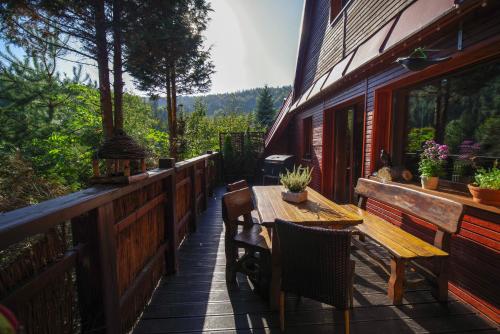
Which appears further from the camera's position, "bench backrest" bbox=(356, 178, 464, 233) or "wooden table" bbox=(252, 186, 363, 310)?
"wooden table" bbox=(252, 186, 363, 310)

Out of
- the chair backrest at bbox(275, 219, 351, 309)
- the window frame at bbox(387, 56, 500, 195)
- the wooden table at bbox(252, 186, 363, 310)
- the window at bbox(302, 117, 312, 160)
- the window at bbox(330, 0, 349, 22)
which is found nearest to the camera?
the chair backrest at bbox(275, 219, 351, 309)

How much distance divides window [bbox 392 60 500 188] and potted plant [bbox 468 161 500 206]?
0.31m

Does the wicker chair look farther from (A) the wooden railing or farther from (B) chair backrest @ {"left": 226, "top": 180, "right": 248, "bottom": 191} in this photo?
(B) chair backrest @ {"left": 226, "top": 180, "right": 248, "bottom": 191}

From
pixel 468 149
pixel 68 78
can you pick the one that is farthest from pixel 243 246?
pixel 68 78

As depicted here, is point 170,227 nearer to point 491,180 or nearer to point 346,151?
point 491,180

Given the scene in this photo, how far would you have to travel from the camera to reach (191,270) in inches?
111

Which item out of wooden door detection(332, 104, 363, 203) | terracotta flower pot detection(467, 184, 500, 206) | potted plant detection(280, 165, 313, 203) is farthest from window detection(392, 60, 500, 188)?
potted plant detection(280, 165, 313, 203)

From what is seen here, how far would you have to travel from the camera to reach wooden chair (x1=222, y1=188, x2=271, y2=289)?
7.34 ft

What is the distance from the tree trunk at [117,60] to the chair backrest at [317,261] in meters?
4.97

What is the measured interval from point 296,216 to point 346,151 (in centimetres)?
358

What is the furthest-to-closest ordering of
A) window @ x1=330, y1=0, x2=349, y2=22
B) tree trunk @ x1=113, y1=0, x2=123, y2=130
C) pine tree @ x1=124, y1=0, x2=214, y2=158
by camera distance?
window @ x1=330, y1=0, x2=349, y2=22
pine tree @ x1=124, y1=0, x2=214, y2=158
tree trunk @ x1=113, y1=0, x2=123, y2=130

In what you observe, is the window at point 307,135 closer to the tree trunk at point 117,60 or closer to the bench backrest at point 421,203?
the bench backrest at point 421,203

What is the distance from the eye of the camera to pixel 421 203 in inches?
94.8

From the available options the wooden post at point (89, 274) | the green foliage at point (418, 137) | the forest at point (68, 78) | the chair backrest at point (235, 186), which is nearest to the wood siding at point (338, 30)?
the green foliage at point (418, 137)
